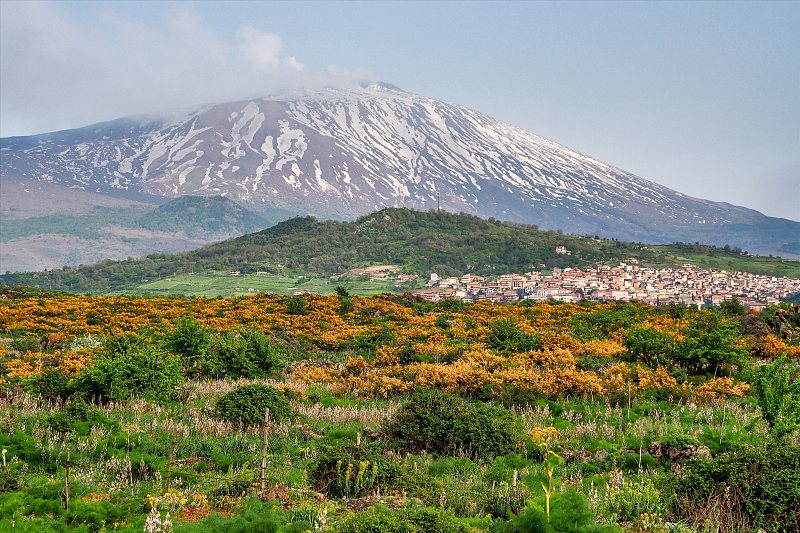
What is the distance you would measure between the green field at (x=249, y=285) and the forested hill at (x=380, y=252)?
7.31 m

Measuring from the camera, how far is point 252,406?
12172 mm

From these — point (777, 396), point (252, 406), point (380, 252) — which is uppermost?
point (777, 396)

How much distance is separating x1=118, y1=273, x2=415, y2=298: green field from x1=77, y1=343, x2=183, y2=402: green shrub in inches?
3014

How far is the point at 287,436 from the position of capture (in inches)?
450

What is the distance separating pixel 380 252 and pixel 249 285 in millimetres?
38036

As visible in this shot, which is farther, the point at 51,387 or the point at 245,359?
the point at 245,359

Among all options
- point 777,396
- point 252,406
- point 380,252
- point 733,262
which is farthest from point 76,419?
point 733,262

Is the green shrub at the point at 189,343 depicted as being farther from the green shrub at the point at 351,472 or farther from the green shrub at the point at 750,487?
the green shrub at the point at 750,487

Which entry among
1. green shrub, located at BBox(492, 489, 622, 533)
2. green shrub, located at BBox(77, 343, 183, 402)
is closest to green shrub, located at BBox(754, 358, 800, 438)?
green shrub, located at BBox(492, 489, 622, 533)

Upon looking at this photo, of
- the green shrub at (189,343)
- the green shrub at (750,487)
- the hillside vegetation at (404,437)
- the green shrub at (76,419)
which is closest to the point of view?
the hillside vegetation at (404,437)

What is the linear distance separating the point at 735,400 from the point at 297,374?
11.9 metres

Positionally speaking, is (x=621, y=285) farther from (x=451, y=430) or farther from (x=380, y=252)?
(x=451, y=430)

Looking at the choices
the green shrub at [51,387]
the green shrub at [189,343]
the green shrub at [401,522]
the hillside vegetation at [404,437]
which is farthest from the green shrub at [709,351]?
the green shrub at [51,387]

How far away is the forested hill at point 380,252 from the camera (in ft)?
395
